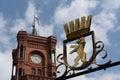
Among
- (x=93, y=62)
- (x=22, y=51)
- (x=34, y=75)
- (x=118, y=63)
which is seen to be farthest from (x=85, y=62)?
(x=22, y=51)

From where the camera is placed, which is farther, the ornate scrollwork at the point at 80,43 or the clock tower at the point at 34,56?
the clock tower at the point at 34,56

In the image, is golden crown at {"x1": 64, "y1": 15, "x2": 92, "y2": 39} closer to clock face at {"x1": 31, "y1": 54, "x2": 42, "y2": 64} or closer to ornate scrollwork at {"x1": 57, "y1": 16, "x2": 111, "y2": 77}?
ornate scrollwork at {"x1": 57, "y1": 16, "x2": 111, "y2": 77}

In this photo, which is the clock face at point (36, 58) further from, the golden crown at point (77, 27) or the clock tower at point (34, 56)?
the golden crown at point (77, 27)

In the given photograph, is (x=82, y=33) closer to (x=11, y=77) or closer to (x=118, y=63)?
(x=118, y=63)

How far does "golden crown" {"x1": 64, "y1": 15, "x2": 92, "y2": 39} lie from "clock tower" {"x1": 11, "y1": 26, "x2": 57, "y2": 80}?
6133cm

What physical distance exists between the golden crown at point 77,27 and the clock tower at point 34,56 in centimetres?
6133

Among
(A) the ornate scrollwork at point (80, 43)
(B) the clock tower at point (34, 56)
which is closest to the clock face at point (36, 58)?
(B) the clock tower at point (34, 56)

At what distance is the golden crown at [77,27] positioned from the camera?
41.4ft

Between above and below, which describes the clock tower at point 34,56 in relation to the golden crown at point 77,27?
above

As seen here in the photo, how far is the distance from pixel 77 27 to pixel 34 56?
66.8 meters

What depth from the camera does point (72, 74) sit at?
1309 cm

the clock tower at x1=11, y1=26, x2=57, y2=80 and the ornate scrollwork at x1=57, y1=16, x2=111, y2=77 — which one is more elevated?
the clock tower at x1=11, y1=26, x2=57, y2=80

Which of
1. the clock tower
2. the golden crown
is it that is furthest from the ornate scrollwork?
the clock tower

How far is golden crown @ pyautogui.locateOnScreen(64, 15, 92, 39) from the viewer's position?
1261cm
